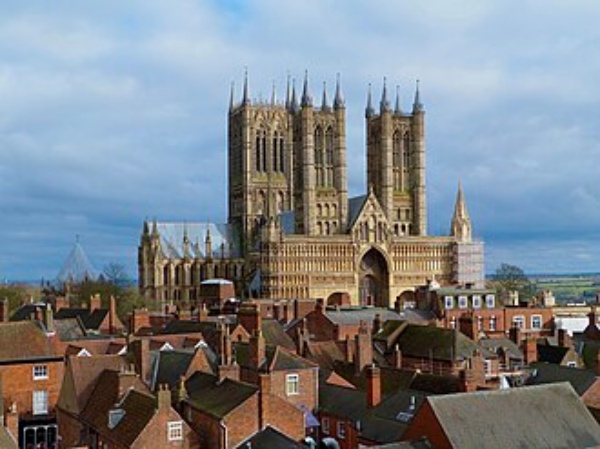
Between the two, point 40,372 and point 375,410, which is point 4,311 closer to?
point 40,372

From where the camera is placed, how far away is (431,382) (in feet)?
131

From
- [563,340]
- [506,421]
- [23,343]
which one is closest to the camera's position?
[506,421]

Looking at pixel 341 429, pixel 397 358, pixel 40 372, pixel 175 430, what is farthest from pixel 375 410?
pixel 40 372

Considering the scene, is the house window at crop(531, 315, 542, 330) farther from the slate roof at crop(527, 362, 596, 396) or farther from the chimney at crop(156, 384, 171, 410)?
the chimney at crop(156, 384, 171, 410)

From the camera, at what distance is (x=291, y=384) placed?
4078cm

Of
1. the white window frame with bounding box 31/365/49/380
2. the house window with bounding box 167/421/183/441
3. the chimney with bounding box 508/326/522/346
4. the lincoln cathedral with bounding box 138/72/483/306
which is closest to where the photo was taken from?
Result: the house window with bounding box 167/421/183/441

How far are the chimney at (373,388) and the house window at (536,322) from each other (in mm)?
37881

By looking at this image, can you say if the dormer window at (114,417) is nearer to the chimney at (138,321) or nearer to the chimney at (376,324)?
the chimney at (138,321)

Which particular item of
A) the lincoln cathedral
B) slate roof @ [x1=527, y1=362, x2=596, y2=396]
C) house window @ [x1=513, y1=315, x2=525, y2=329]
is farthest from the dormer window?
the lincoln cathedral

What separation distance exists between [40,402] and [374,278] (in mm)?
96521

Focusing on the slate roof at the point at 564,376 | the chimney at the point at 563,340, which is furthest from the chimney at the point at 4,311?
the chimney at the point at 563,340

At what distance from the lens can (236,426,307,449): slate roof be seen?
3269 cm

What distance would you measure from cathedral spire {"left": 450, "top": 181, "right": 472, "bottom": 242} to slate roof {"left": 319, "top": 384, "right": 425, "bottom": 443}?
11258 cm

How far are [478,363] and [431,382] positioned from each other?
97.3 inches
